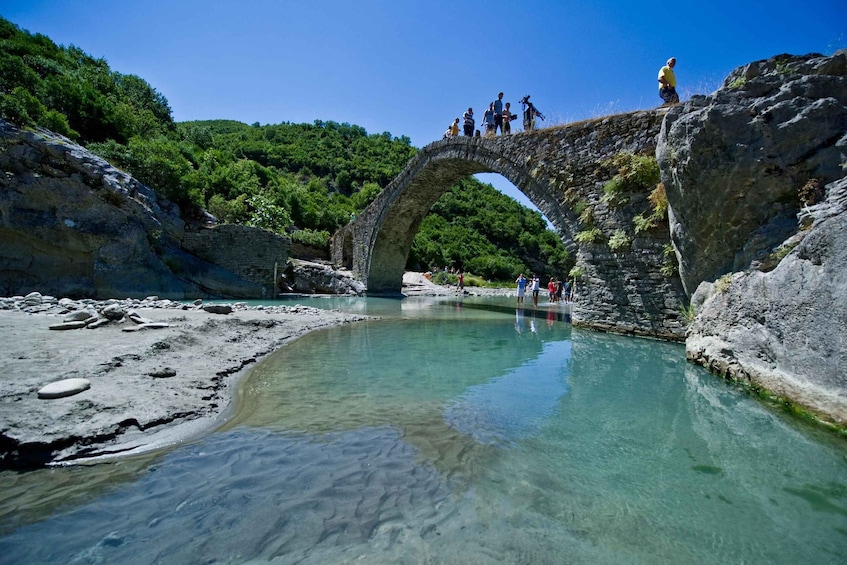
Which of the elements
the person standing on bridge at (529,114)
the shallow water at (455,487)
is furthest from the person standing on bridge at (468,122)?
the shallow water at (455,487)

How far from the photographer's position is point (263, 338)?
6691 mm

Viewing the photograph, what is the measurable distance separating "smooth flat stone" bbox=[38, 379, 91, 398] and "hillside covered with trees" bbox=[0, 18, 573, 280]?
14877 millimetres

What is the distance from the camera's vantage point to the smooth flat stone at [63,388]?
2.84 metres

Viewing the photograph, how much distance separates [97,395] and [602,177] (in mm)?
10195

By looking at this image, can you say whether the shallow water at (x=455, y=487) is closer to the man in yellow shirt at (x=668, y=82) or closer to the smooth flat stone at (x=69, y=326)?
the smooth flat stone at (x=69, y=326)

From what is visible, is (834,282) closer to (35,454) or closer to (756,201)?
(756,201)

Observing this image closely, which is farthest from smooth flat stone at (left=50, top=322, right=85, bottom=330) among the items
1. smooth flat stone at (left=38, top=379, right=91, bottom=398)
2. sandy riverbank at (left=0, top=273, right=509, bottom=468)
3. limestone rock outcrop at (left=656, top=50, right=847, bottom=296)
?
limestone rock outcrop at (left=656, top=50, right=847, bottom=296)

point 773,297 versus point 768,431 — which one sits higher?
point 773,297

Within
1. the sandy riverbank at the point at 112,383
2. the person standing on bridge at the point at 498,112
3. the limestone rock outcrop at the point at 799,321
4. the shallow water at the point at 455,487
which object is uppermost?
the person standing on bridge at the point at 498,112

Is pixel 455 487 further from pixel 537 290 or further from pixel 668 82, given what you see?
pixel 537 290

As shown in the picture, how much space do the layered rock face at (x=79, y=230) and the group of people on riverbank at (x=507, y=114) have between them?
1172cm

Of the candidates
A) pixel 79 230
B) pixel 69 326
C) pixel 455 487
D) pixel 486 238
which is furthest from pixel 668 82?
pixel 486 238

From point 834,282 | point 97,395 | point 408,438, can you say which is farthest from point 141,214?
point 834,282

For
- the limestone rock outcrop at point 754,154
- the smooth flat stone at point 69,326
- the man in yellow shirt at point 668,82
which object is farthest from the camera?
the man in yellow shirt at point 668,82
